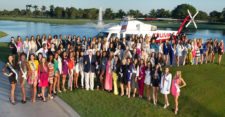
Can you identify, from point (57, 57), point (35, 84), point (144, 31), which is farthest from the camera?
point (144, 31)

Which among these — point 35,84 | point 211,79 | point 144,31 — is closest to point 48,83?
point 35,84

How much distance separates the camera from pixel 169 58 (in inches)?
755

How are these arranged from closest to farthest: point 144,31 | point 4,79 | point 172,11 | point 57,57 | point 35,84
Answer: point 35,84, point 57,57, point 4,79, point 144,31, point 172,11

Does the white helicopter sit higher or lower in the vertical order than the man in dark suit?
higher

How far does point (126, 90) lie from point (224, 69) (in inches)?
274

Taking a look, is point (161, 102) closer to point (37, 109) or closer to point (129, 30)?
point (37, 109)

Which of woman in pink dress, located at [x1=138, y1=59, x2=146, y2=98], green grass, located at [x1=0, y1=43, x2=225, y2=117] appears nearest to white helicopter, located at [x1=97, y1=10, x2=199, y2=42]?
green grass, located at [x1=0, y1=43, x2=225, y2=117]

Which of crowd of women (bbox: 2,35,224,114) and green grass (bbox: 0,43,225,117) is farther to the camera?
crowd of women (bbox: 2,35,224,114)

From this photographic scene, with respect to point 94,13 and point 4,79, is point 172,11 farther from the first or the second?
point 4,79

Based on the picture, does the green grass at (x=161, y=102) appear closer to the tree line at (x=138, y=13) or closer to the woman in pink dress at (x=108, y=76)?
the woman in pink dress at (x=108, y=76)

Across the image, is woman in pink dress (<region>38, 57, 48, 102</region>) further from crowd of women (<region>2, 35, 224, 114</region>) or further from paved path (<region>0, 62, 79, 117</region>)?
paved path (<region>0, 62, 79, 117</region>)

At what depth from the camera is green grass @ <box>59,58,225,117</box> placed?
37.9 feet

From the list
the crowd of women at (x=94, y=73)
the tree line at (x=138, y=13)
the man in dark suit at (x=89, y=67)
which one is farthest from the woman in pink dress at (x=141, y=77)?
the tree line at (x=138, y=13)

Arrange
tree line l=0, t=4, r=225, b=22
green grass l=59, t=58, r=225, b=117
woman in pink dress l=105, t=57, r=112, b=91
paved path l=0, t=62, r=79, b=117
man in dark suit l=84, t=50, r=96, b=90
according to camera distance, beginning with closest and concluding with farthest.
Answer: paved path l=0, t=62, r=79, b=117 < green grass l=59, t=58, r=225, b=117 < woman in pink dress l=105, t=57, r=112, b=91 < man in dark suit l=84, t=50, r=96, b=90 < tree line l=0, t=4, r=225, b=22
